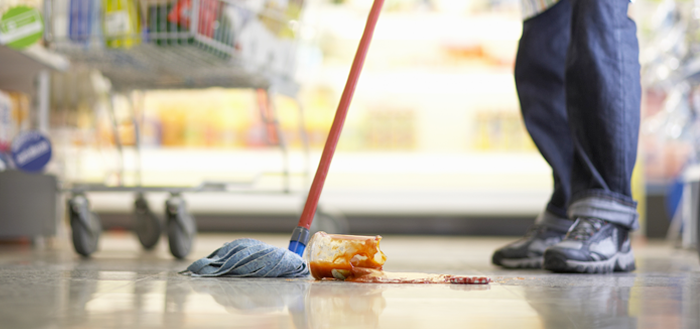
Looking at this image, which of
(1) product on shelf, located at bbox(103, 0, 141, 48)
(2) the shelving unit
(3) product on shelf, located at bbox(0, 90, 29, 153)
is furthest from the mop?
(3) product on shelf, located at bbox(0, 90, 29, 153)

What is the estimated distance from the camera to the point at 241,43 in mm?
1849

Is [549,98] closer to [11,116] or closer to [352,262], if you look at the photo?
[352,262]

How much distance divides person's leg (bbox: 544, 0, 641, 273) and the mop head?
0.53 meters

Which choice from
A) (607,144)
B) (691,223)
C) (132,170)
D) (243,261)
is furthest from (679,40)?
(132,170)

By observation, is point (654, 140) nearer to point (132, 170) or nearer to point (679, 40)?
point (679, 40)

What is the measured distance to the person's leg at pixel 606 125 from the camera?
1.29 meters

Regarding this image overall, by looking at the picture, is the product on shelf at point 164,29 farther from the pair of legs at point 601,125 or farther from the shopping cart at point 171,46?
the pair of legs at point 601,125

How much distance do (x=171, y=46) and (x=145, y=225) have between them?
0.65m

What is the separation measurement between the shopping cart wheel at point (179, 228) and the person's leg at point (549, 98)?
2.82ft

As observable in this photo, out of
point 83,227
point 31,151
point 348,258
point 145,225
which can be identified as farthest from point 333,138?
point 31,151

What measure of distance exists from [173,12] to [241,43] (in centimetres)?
22

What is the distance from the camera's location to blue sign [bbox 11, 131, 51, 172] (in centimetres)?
195

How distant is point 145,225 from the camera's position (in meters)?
2.09

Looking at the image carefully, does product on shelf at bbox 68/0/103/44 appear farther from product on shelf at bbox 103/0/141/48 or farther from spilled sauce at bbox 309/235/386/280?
spilled sauce at bbox 309/235/386/280
